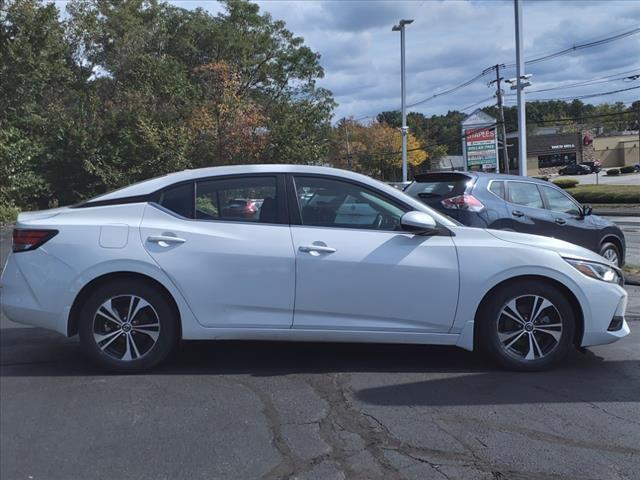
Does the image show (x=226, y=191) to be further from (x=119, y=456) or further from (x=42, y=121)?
(x=42, y=121)

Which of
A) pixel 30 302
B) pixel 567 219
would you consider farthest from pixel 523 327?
pixel 567 219

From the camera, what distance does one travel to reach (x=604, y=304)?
4.97 meters

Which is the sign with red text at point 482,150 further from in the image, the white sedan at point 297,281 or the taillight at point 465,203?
the white sedan at point 297,281

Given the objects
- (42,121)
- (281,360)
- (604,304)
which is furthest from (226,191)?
(42,121)

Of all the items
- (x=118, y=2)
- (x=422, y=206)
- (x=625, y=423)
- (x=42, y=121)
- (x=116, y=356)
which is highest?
(x=118, y=2)

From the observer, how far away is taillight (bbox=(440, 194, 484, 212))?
8883 millimetres

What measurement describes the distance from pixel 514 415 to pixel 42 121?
3356cm

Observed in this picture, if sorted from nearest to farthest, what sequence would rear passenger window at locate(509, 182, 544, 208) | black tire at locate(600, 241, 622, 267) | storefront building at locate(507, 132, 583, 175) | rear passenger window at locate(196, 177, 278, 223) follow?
rear passenger window at locate(196, 177, 278, 223) < rear passenger window at locate(509, 182, 544, 208) < black tire at locate(600, 241, 622, 267) < storefront building at locate(507, 132, 583, 175)

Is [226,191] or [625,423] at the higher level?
[226,191]

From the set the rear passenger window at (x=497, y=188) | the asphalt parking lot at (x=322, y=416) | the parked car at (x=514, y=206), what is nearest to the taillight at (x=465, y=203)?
the parked car at (x=514, y=206)

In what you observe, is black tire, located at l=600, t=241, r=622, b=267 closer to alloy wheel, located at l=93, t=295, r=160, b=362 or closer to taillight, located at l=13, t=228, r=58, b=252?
alloy wheel, located at l=93, t=295, r=160, b=362

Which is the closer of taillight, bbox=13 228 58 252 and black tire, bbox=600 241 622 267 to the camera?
taillight, bbox=13 228 58 252

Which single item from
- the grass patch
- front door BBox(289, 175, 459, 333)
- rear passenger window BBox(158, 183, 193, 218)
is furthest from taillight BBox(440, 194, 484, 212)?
the grass patch

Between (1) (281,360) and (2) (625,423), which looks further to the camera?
(1) (281,360)
